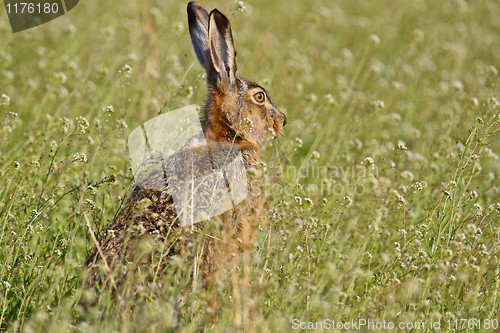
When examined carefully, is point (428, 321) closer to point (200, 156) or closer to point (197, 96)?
point (200, 156)

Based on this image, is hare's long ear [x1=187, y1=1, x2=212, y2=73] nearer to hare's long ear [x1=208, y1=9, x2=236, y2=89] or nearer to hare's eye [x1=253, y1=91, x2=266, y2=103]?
hare's long ear [x1=208, y1=9, x2=236, y2=89]

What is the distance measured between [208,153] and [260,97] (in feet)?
4.54

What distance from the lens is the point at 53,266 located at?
4.29m

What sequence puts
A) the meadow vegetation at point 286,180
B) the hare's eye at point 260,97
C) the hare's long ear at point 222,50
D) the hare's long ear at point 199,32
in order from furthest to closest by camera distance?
the hare's eye at point 260,97 → the hare's long ear at point 199,32 → the hare's long ear at point 222,50 → the meadow vegetation at point 286,180

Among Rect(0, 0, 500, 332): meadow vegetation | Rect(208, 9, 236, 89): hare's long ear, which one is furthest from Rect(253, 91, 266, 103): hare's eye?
Rect(0, 0, 500, 332): meadow vegetation

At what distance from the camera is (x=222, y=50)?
5703mm

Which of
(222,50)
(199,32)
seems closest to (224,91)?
(222,50)

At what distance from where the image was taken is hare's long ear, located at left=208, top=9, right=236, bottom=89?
5371 millimetres

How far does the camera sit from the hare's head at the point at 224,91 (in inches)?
219

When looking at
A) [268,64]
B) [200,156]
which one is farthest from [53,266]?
[268,64]

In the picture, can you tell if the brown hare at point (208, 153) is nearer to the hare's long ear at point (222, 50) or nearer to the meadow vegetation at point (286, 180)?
the hare's long ear at point (222, 50)

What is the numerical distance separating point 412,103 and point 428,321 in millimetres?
5916

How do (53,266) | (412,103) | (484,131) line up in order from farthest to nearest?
(412,103) < (484,131) < (53,266)

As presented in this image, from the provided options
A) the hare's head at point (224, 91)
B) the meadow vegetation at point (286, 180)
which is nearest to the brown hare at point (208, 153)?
the hare's head at point (224, 91)
